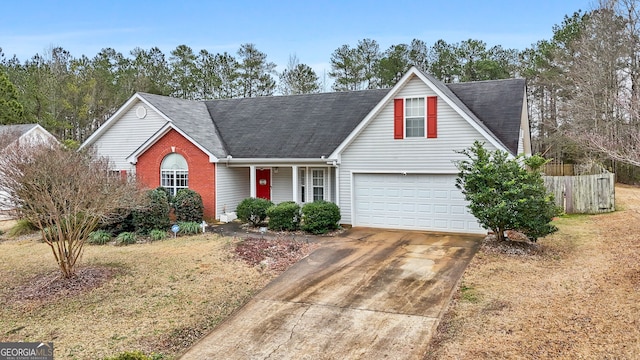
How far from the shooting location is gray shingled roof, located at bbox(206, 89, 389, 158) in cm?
1738

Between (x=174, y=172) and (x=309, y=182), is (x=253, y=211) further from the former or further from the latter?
(x=174, y=172)

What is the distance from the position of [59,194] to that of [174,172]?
361 inches

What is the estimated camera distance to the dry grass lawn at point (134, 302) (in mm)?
6543

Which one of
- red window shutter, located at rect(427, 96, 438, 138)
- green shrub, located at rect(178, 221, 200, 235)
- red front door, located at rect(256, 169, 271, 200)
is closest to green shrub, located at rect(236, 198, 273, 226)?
green shrub, located at rect(178, 221, 200, 235)

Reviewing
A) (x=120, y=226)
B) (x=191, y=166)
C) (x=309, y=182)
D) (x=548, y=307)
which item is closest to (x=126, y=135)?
(x=191, y=166)

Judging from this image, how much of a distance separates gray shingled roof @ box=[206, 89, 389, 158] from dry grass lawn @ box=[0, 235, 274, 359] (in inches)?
253

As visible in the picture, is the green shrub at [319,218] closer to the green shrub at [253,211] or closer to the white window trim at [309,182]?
the green shrub at [253,211]

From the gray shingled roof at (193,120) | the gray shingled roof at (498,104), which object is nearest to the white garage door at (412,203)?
the gray shingled roof at (498,104)

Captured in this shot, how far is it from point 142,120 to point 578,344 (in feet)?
61.9

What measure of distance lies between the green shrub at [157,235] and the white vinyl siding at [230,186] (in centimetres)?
330

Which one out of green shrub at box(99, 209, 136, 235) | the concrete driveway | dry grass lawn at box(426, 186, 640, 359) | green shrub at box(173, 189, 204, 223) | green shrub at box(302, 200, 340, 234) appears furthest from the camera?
green shrub at box(173, 189, 204, 223)

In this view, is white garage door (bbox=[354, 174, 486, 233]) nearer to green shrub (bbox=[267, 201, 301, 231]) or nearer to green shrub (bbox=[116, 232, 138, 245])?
green shrub (bbox=[267, 201, 301, 231])

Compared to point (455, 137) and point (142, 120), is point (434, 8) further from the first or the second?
point (142, 120)

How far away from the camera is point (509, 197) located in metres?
11.1
